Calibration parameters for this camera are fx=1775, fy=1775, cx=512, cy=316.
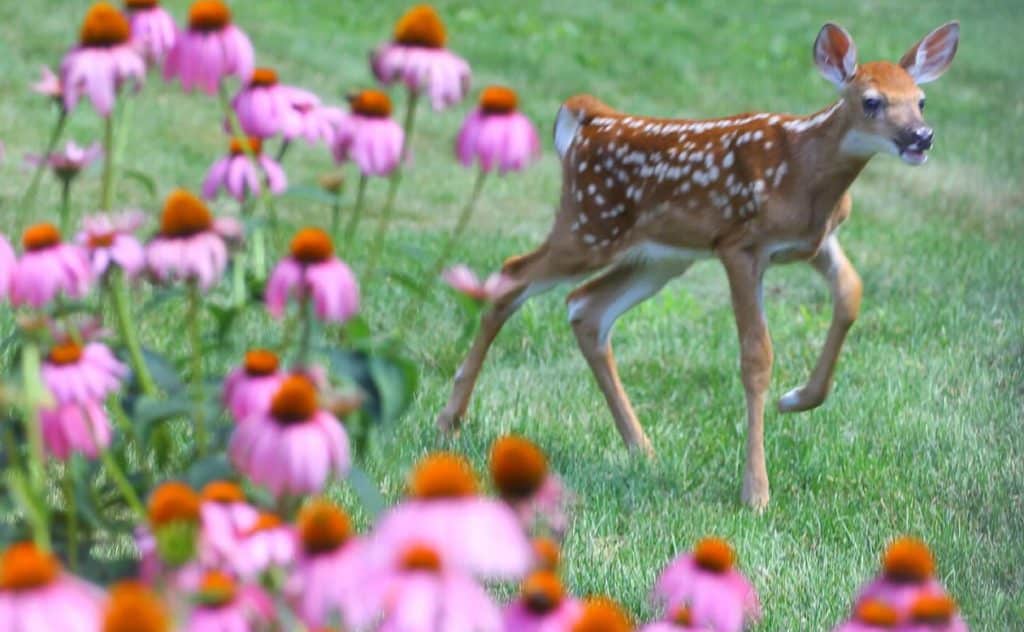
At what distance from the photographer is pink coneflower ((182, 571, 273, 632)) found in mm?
1895

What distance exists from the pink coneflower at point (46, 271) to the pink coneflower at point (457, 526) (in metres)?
0.95

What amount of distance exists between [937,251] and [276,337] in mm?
4241

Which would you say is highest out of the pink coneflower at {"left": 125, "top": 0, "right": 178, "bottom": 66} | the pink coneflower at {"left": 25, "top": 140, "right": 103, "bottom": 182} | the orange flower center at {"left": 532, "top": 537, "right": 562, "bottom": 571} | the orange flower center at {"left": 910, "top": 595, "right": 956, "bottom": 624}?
the pink coneflower at {"left": 125, "top": 0, "right": 178, "bottom": 66}

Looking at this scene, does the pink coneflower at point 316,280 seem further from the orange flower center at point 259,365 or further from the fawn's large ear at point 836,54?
the fawn's large ear at point 836,54

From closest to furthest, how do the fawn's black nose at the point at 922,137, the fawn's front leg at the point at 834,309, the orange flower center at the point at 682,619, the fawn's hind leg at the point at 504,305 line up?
the orange flower center at the point at 682,619
the fawn's black nose at the point at 922,137
the fawn's front leg at the point at 834,309
the fawn's hind leg at the point at 504,305

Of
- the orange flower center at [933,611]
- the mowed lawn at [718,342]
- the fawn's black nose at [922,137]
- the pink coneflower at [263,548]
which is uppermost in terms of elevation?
the orange flower center at [933,611]

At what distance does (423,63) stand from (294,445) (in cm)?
87

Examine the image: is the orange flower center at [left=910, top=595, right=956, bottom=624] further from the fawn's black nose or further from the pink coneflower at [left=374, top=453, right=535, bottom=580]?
the fawn's black nose

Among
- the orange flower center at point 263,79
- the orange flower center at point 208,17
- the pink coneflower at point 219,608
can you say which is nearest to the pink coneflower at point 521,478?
the pink coneflower at point 219,608

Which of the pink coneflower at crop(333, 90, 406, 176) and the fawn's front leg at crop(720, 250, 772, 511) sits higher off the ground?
the pink coneflower at crop(333, 90, 406, 176)

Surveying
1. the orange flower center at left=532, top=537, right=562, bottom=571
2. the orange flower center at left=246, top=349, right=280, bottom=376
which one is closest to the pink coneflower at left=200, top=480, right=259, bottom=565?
the orange flower center at left=246, top=349, right=280, bottom=376

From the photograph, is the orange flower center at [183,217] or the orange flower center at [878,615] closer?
the orange flower center at [878,615]

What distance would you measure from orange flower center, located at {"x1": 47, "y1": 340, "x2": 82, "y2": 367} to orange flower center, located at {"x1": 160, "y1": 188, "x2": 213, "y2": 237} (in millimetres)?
220

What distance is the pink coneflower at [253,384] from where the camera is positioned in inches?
96.2
